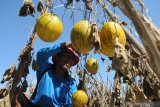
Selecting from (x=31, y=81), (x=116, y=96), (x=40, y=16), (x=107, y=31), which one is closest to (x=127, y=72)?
(x=107, y=31)

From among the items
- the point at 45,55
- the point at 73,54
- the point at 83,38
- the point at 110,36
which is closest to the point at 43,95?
the point at 45,55

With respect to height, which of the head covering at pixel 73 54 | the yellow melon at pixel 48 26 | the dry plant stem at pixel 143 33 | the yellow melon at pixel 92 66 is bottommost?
the dry plant stem at pixel 143 33

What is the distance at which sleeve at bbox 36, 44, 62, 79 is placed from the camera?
3.63m

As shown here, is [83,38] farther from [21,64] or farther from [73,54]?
[73,54]

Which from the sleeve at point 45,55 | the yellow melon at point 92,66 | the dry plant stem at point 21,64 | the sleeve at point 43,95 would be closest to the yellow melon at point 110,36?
the dry plant stem at point 21,64

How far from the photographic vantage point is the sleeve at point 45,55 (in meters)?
3.63

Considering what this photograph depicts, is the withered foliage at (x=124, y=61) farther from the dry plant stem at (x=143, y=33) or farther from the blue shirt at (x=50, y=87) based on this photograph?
the blue shirt at (x=50, y=87)

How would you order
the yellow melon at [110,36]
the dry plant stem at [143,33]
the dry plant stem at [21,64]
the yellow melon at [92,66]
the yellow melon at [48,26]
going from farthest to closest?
the yellow melon at [92,66]
the yellow melon at [48,26]
the dry plant stem at [21,64]
the yellow melon at [110,36]
the dry plant stem at [143,33]

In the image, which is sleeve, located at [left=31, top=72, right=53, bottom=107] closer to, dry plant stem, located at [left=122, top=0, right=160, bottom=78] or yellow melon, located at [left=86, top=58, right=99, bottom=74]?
yellow melon, located at [left=86, top=58, right=99, bottom=74]

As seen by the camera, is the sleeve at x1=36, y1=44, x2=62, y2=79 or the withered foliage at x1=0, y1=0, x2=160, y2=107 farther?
the sleeve at x1=36, y1=44, x2=62, y2=79

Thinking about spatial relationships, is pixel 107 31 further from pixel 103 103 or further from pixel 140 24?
pixel 103 103

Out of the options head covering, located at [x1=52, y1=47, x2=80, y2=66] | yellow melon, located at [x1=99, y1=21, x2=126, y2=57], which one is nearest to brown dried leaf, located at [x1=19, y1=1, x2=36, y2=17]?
yellow melon, located at [x1=99, y1=21, x2=126, y2=57]

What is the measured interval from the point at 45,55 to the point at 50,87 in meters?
0.38

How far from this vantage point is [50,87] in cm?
373
